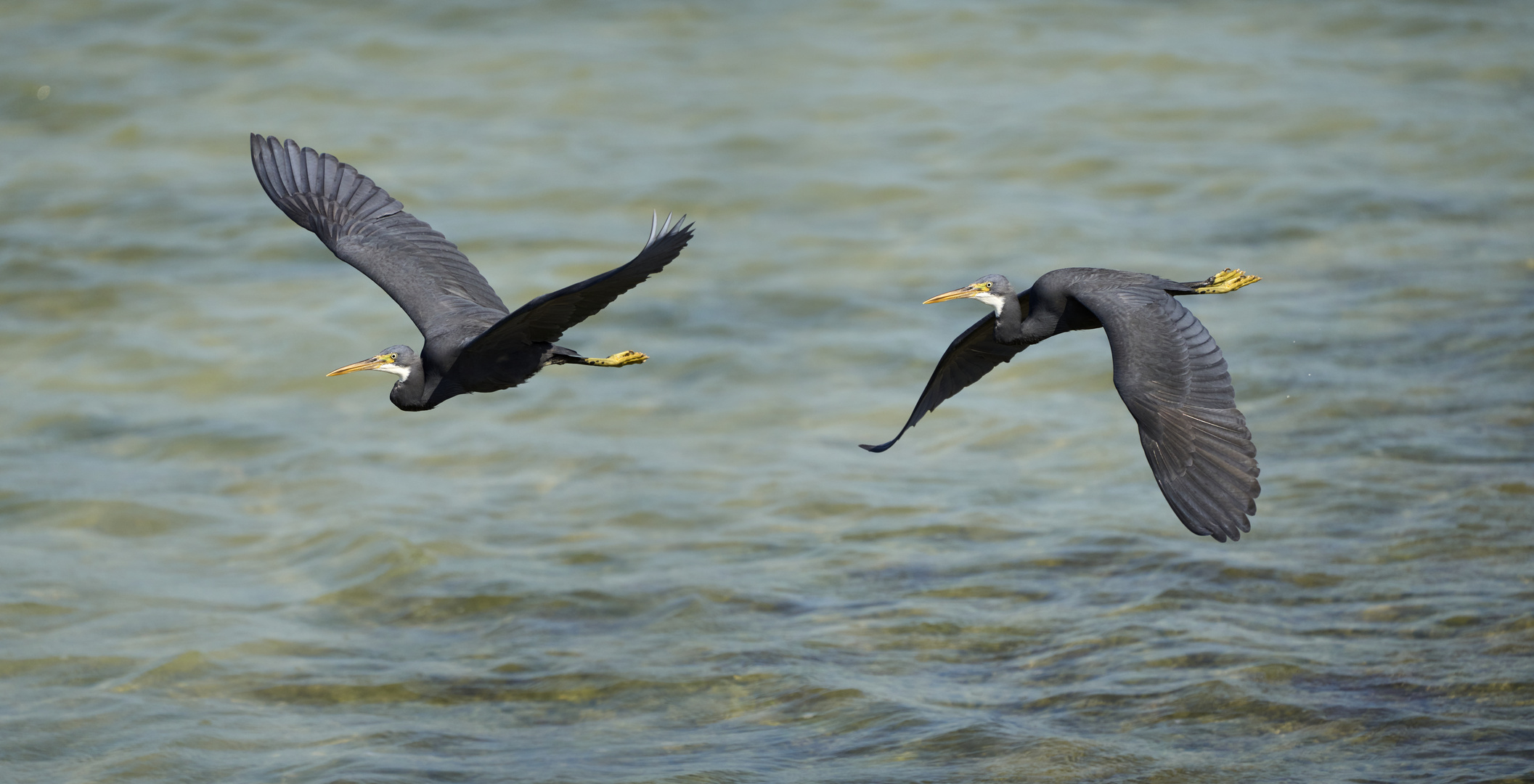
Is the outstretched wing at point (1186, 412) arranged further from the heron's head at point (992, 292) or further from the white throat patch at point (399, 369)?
the white throat patch at point (399, 369)

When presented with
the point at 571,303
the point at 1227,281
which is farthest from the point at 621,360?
the point at 1227,281

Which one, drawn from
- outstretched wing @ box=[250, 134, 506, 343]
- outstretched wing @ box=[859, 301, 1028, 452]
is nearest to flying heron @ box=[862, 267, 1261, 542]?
outstretched wing @ box=[859, 301, 1028, 452]

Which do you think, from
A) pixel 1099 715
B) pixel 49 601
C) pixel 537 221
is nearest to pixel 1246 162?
pixel 537 221

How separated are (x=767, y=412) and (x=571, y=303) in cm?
600

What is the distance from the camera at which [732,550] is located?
9867mm

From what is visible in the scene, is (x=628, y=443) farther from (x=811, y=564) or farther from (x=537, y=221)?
(x=537, y=221)

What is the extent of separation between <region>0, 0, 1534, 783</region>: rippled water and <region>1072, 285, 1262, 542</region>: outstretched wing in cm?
196

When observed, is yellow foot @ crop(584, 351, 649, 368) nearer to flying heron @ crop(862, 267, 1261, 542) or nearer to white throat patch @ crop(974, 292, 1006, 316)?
flying heron @ crop(862, 267, 1261, 542)

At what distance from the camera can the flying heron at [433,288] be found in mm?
5637

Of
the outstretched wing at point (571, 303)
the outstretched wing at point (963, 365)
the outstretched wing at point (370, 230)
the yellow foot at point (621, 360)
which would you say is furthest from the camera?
the outstretched wing at point (370, 230)

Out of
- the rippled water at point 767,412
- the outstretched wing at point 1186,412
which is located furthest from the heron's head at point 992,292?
the rippled water at point 767,412

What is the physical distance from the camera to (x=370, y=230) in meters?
7.48

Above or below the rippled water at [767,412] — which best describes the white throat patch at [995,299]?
above

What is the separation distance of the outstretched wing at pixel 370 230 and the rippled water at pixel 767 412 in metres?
2.19
